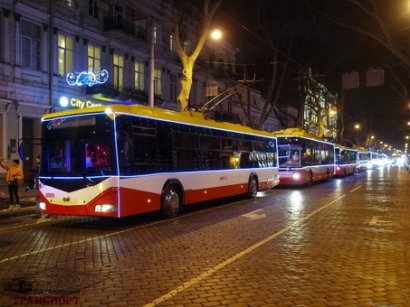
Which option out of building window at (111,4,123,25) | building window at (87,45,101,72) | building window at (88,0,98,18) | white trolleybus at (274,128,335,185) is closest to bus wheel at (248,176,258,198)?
white trolleybus at (274,128,335,185)

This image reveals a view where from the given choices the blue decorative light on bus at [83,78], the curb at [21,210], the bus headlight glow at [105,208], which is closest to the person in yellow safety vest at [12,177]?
the curb at [21,210]

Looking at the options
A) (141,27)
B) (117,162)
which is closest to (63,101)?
(141,27)

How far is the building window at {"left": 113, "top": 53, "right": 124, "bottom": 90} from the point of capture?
30.0 m

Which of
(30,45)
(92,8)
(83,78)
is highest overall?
(92,8)

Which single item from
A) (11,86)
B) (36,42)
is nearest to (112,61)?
(36,42)

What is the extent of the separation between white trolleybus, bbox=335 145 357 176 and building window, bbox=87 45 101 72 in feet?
72.8

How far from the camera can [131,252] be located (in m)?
8.89

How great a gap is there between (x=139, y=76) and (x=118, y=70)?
Answer: 2608 millimetres

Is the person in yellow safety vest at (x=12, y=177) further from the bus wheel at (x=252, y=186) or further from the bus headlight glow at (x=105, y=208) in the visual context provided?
the bus wheel at (x=252, y=186)

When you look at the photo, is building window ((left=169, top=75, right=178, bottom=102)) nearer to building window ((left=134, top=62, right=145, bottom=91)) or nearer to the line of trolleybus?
building window ((left=134, top=62, right=145, bottom=91))

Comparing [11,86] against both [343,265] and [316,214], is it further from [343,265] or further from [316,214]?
[343,265]

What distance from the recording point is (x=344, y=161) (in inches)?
1735

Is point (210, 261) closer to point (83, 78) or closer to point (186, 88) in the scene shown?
point (186, 88)

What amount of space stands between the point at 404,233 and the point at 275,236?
10.7ft
